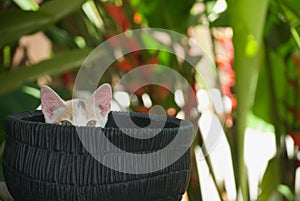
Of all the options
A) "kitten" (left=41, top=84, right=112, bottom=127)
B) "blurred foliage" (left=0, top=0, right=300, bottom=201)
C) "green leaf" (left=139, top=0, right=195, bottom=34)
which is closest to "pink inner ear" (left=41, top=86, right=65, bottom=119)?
"kitten" (left=41, top=84, right=112, bottom=127)

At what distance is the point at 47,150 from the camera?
44 centimetres

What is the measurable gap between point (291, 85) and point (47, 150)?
20.4 inches

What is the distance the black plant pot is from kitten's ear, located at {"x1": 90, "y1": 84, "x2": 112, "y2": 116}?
60 mm

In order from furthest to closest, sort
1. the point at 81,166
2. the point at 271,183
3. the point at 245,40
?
the point at 271,183, the point at 245,40, the point at 81,166

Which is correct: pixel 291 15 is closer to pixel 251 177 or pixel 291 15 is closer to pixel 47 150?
pixel 251 177

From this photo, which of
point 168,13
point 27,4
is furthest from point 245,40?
point 27,4

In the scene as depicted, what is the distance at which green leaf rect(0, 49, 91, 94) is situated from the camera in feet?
2.35

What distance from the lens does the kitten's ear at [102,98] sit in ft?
1.59

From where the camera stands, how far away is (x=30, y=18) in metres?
0.70

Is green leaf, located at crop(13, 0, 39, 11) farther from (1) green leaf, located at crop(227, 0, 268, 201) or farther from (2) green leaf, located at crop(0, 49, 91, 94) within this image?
(1) green leaf, located at crop(227, 0, 268, 201)

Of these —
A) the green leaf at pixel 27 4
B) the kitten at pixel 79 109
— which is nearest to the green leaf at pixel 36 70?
the green leaf at pixel 27 4

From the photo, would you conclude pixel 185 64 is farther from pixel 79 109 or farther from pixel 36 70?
pixel 79 109

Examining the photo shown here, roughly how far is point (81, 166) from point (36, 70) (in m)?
0.32

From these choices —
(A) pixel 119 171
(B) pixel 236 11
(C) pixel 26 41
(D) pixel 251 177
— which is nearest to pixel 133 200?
(A) pixel 119 171
